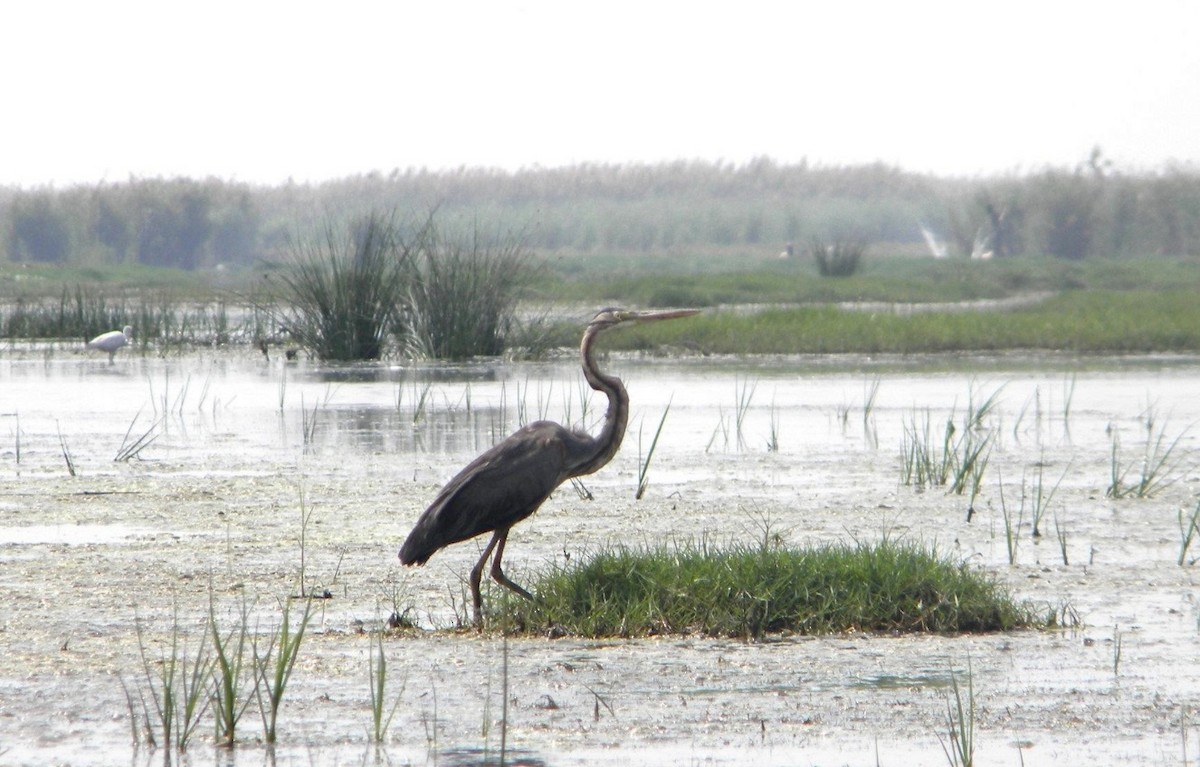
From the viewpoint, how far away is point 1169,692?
4660 millimetres

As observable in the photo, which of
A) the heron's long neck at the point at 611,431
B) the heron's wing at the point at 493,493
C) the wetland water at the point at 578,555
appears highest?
the heron's long neck at the point at 611,431

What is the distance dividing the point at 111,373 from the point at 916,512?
10053 mm

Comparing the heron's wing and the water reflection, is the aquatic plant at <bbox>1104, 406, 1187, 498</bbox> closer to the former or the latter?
the heron's wing

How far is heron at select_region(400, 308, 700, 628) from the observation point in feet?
18.5

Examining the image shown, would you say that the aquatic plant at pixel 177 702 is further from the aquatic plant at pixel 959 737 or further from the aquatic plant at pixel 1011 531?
the aquatic plant at pixel 1011 531

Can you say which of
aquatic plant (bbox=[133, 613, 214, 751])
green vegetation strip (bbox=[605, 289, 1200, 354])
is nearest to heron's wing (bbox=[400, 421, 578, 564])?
aquatic plant (bbox=[133, 613, 214, 751])

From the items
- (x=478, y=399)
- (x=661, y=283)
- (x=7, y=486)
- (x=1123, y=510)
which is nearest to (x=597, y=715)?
(x=1123, y=510)

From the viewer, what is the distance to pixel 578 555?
6922 millimetres

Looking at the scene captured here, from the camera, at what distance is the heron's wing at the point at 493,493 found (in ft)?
18.5

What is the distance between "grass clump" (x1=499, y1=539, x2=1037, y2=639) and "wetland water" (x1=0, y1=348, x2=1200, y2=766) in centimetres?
11

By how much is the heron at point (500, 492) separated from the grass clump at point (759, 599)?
0.18 metres

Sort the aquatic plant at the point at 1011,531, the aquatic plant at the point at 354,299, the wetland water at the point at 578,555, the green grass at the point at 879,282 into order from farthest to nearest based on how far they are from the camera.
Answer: the green grass at the point at 879,282 < the aquatic plant at the point at 354,299 < the aquatic plant at the point at 1011,531 < the wetland water at the point at 578,555

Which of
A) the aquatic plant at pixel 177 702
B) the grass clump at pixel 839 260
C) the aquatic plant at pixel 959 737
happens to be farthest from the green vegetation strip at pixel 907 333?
the aquatic plant at pixel 959 737

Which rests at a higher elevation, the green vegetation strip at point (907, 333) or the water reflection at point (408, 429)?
the green vegetation strip at point (907, 333)
